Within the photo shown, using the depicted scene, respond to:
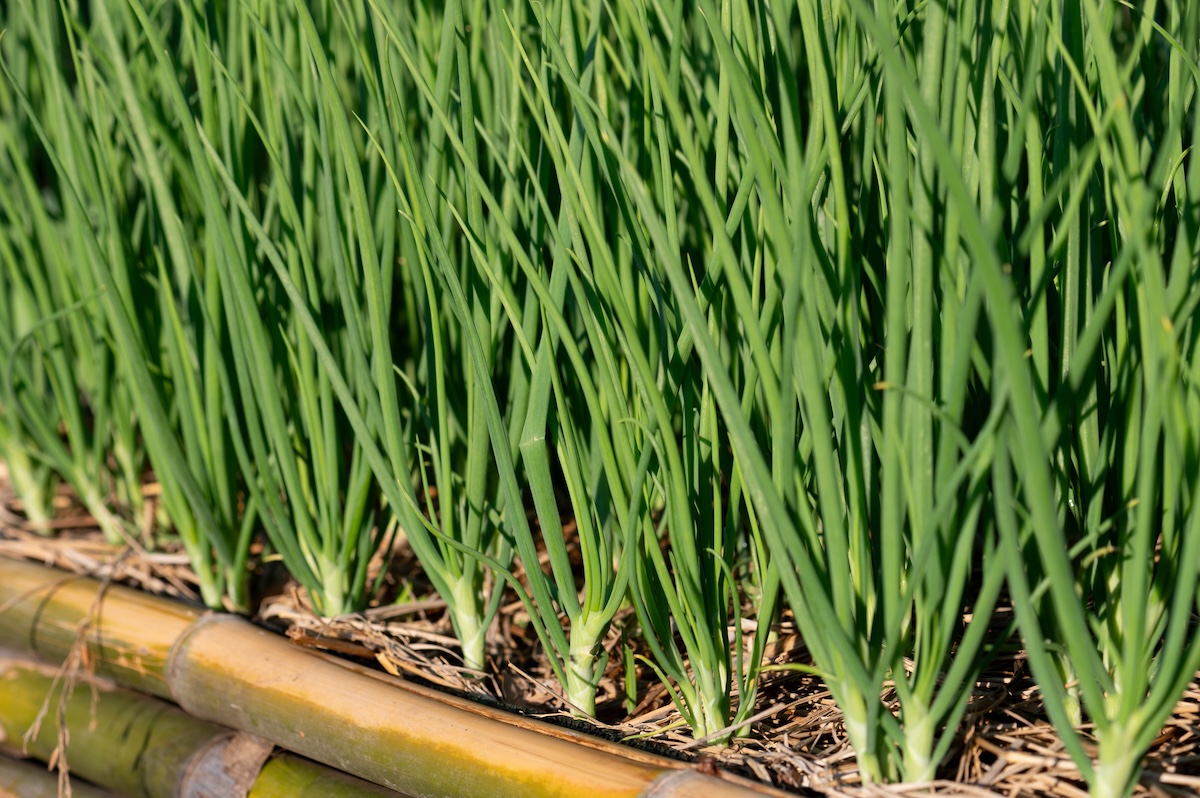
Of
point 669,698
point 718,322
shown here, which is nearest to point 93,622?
point 669,698

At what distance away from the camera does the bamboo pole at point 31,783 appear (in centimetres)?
82

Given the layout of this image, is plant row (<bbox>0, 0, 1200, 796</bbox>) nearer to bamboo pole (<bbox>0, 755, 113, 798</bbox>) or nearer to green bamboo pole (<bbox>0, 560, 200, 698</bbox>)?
green bamboo pole (<bbox>0, 560, 200, 698</bbox>)

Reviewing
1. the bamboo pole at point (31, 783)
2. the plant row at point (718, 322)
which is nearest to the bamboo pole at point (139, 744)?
the bamboo pole at point (31, 783)

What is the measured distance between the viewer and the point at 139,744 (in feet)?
2.52

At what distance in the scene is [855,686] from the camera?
0.48 metres

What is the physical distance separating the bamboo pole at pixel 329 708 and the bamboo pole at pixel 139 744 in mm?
18

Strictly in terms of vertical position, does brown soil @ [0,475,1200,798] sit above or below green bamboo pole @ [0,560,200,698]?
above

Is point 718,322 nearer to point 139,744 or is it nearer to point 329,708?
point 329,708

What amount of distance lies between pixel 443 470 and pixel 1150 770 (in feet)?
1.45

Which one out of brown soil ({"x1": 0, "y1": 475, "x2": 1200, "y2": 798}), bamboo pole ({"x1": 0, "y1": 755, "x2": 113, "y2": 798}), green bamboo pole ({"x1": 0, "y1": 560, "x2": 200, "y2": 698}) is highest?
brown soil ({"x1": 0, "y1": 475, "x2": 1200, "y2": 798})

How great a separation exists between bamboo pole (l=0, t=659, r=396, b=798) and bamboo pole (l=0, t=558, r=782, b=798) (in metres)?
0.02

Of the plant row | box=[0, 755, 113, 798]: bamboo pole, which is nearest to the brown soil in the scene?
the plant row

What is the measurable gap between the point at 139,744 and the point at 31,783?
0.16 m

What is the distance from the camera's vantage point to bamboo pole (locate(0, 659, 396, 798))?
688 mm
